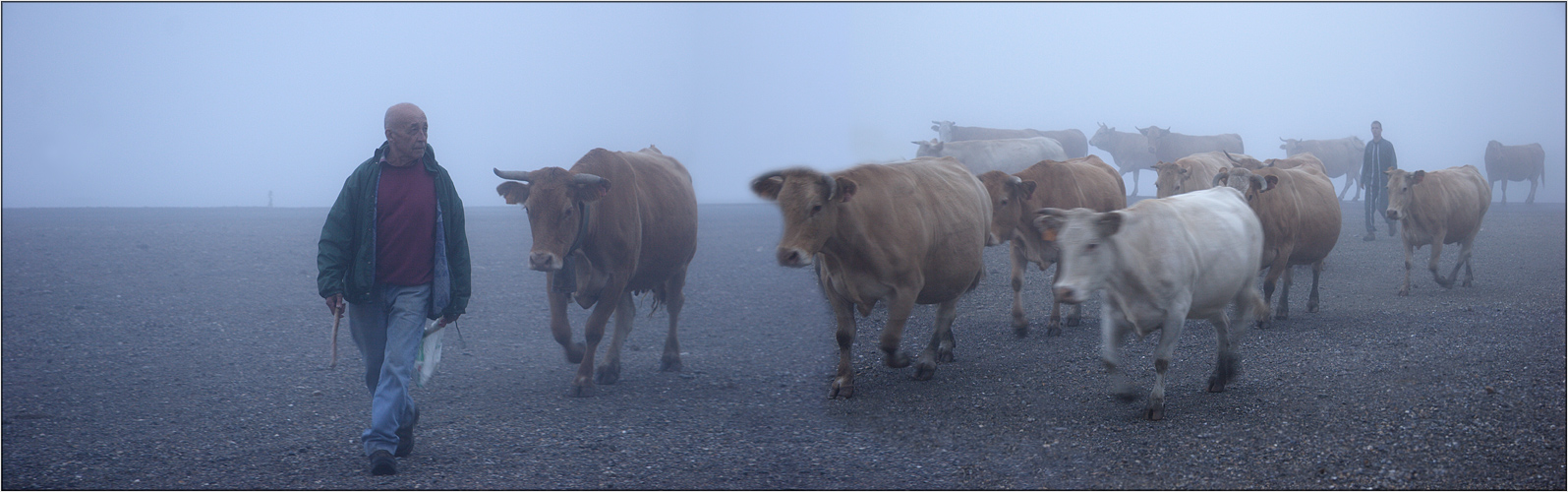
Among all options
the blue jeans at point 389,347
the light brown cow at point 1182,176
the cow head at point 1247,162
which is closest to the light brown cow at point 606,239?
the blue jeans at point 389,347

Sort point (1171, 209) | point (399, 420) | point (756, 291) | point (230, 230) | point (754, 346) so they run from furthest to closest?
point (230, 230) < point (756, 291) < point (754, 346) < point (1171, 209) < point (399, 420)

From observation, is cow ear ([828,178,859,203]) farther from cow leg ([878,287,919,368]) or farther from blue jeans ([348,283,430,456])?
blue jeans ([348,283,430,456])

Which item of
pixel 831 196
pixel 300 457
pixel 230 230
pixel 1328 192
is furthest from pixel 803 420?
pixel 230 230

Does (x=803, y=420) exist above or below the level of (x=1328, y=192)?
below

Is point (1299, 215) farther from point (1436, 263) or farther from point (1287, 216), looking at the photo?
point (1436, 263)

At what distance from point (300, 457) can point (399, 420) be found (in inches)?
24.0

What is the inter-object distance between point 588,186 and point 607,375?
54.4 inches

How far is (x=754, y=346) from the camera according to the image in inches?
351

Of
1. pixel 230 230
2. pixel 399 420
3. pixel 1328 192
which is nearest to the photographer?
pixel 399 420

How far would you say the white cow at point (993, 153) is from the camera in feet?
84.8

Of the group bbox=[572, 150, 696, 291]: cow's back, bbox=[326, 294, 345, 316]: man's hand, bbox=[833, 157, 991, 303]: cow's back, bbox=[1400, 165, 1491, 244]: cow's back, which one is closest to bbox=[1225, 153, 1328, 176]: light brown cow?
bbox=[1400, 165, 1491, 244]: cow's back

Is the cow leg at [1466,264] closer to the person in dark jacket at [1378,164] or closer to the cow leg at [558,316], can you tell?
the person in dark jacket at [1378,164]

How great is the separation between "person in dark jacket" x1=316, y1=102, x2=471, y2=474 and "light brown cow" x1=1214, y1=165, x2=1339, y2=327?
20.5 ft

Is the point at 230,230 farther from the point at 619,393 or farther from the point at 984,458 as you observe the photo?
the point at 984,458
